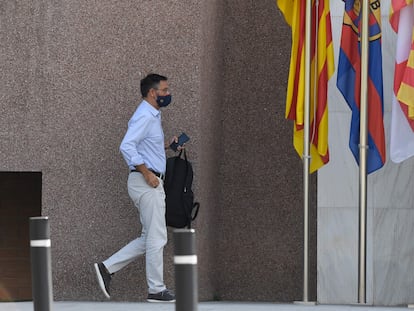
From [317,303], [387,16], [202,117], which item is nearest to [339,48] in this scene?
[387,16]

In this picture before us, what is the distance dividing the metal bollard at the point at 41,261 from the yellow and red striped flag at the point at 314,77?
4.48 meters

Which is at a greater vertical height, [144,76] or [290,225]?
[144,76]

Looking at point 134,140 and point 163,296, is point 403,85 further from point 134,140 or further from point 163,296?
point 163,296

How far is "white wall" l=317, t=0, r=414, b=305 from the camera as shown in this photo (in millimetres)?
11367

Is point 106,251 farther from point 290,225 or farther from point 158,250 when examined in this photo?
point 290,225

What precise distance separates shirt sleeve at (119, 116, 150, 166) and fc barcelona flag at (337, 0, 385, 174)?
76.4 inches

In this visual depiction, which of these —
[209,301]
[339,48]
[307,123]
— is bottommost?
[209,301]

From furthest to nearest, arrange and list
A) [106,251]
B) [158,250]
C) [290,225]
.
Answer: [290,225] < [106,251] < [158,250]

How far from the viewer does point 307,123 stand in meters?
10.8

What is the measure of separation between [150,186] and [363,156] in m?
1.99

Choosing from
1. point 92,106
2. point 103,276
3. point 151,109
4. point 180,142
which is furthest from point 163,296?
point 92,106

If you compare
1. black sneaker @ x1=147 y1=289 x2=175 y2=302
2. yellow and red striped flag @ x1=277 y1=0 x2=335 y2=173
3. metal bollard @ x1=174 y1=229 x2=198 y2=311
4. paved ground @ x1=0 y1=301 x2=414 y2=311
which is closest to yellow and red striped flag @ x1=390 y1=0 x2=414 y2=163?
yellow and red striped flag @ x1=277 y1=0 x2=335 y2=173

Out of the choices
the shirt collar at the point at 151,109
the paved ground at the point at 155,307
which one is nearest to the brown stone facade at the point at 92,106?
the paved ground at the point at 155,307

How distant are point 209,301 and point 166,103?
2.38 m
